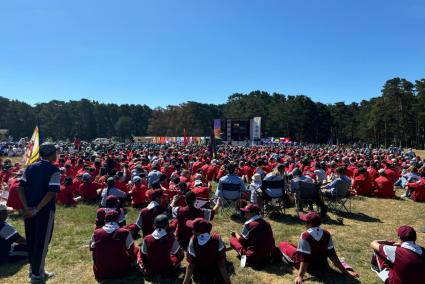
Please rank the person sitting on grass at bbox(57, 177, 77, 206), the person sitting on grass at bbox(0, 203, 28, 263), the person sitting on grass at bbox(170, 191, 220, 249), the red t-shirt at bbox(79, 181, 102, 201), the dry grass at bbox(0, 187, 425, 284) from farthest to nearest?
the red t-shirt at bbox(79, 181, 102, 201), the person sitting on grass at bbox(57, 177, 77, 206), the person sitting on grass at bbox(170, 191, 220, 249), the person sitting on grass at bbox(0, 203, 28, 263), the dry grass at bbox(0, 187, 425, 284)

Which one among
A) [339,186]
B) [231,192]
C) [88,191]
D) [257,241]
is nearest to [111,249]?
[257,241]

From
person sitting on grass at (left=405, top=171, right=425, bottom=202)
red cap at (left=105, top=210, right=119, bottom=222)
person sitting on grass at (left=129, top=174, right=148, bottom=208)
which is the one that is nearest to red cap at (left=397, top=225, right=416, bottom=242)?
red cap at (left=105, top=210, right=119, bottom=222)

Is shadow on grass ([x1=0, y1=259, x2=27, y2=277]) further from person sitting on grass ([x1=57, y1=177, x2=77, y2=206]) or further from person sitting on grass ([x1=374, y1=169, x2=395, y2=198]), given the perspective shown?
person sitting on grass ([x1=374, y1=169, x2=395, y2=198])

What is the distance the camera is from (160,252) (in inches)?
197

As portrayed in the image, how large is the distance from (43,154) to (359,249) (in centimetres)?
583

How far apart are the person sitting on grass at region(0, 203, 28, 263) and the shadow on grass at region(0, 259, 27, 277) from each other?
6 cm

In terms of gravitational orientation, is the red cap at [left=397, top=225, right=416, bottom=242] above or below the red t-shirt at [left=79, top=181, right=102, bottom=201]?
above

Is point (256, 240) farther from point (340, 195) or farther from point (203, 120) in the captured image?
point (203, 120)

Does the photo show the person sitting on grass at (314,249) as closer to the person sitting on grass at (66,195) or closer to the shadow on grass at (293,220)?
the shadow on grass at (293,220)

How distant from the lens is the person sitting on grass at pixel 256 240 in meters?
5.32

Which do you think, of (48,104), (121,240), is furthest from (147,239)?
(48,104)

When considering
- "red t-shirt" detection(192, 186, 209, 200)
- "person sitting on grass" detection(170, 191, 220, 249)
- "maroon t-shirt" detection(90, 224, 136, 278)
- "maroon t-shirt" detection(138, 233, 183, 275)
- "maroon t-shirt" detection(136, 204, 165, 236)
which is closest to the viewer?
"maroon t-shirt" detection(90, 224, 136, 278)

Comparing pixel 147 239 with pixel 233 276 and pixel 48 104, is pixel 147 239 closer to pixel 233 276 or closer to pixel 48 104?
pixel 233 276

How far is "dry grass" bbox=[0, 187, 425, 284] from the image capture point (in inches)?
207
